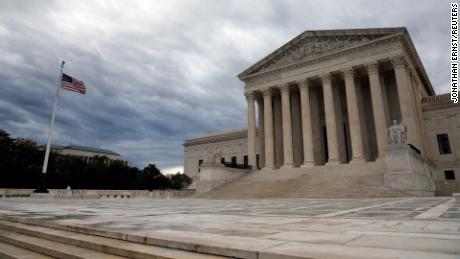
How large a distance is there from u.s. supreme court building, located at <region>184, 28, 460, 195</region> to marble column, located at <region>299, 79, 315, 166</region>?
0.11m

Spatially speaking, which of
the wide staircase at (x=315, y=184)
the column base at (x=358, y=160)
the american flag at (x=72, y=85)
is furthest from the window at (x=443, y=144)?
the american flag at (x=72, y=85)

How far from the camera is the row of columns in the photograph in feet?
97.5

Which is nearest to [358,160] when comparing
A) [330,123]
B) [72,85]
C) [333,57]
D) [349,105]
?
[330,123]

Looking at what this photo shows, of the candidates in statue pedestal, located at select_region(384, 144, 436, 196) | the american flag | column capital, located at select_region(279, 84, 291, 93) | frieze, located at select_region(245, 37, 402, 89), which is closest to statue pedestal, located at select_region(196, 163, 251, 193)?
column capital, located at select_region(279, 84, 291, 93)

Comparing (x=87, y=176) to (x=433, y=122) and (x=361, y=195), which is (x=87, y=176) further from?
(x=433, y=122)

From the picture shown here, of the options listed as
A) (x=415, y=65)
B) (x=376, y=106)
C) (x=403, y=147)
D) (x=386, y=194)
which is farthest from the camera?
(x=415, y=65)

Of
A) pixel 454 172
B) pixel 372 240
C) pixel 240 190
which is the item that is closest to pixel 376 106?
pixel 454 172

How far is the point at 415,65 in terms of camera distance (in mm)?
35562

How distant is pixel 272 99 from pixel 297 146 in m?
7.65

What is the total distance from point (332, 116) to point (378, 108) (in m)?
4.65

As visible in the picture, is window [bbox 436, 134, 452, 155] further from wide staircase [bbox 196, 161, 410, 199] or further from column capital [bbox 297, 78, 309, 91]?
column capital [bbox 297, 78, 309, 91]

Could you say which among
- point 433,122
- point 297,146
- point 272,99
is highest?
point 272,99

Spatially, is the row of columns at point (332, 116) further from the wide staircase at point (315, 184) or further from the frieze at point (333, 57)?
the wide staircase at point (315, 184)

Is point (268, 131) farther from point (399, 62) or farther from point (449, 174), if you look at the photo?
point (449, 174)
